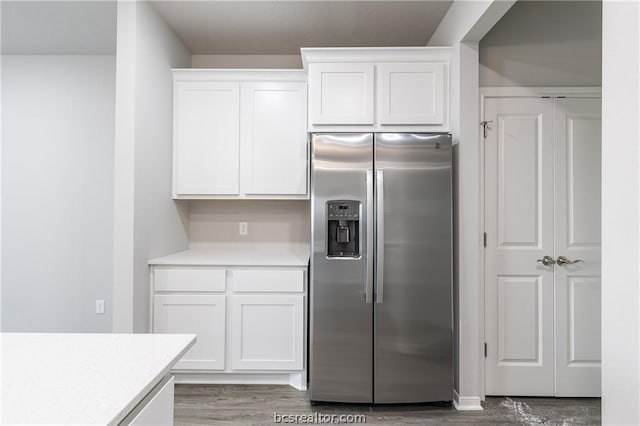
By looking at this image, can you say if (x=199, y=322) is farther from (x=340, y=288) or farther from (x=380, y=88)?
(x=380, y=88)

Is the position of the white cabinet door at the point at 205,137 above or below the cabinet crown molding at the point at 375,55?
below

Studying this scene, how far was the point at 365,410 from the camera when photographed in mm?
2314

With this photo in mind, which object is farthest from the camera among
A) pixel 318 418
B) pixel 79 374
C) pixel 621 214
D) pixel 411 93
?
pixel 411 93

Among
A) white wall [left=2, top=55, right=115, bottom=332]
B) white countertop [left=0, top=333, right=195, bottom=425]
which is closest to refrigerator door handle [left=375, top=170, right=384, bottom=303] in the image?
white countertop [left=0, top=333, right=195, bottom=425]

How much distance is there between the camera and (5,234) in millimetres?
3334

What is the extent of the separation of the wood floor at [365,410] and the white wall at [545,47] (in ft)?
7.24

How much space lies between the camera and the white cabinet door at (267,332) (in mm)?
2555

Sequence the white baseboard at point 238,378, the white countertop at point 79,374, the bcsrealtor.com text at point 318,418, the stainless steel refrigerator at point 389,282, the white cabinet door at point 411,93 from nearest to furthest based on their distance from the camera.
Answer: the white countertop at point 79,374, the bcsrealtor.com text at point 318,418, the stainless steel refrigerator at point 389,282, the white cabinet door at point 411,93, the white baseboard at point 238,378

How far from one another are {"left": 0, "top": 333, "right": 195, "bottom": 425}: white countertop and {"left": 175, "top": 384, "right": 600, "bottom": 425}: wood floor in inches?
57.3

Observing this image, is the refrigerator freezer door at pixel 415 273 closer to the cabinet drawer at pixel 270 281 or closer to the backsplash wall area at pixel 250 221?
the cabinet drawer at pixel 270 281

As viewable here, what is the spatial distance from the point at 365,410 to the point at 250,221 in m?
1.82

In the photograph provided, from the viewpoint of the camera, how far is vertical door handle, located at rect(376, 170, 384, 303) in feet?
7.52

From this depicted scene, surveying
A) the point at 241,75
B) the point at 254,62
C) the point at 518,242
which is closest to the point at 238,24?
the point at 241,75

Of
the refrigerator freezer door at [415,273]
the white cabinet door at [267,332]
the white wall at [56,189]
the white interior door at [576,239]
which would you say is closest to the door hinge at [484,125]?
the refrigerator freezer door at [415,273]
